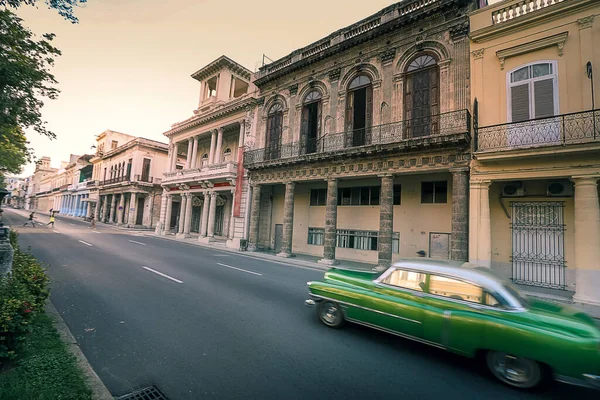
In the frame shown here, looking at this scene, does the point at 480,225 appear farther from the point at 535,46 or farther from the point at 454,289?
the point at 454,289

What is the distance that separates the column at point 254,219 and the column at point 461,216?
1291 centimetres

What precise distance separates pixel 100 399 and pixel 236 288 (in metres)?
5.02

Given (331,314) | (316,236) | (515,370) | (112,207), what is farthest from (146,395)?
(112,207)

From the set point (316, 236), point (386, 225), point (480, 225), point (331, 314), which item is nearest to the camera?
point (331, 314)

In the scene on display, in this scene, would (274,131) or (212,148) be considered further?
(212,148)

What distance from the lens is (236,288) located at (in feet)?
25.4

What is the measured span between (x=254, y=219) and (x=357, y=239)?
307 inches

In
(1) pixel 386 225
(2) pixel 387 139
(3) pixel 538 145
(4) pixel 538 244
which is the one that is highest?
(2) pixel 387 139

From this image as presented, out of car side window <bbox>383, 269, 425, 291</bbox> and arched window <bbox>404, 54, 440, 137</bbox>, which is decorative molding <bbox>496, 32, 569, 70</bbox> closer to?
arched window <bbox>404, 54, 440, 137</bbox>

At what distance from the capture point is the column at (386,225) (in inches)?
508

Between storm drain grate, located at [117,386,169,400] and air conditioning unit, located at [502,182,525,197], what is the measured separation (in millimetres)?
13694

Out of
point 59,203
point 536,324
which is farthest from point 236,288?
point 59,203

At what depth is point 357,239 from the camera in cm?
1659

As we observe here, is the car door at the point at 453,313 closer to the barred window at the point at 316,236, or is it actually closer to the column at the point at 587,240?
the column at the point at 587,240
